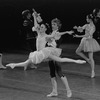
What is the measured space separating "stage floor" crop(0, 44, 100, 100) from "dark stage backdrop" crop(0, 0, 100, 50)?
13.5 ft

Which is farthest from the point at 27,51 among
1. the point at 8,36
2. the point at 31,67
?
the point at 31,67

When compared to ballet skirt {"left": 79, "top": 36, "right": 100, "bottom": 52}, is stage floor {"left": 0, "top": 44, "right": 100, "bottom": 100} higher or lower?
lower

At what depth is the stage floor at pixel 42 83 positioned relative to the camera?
6.46 metres

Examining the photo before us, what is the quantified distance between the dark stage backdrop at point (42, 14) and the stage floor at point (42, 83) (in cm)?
411

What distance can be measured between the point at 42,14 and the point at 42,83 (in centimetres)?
769

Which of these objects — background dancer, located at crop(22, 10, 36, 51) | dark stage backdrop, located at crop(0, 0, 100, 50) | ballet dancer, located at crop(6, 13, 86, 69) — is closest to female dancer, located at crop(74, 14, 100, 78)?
background dancer, located at crop(22, 10, 36, 51)

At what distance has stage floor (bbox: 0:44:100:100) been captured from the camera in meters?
6.46

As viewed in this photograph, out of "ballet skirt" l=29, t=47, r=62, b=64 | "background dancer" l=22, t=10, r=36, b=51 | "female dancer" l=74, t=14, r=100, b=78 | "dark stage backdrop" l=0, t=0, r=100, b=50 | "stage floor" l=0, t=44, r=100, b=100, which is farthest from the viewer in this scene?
"dark stage backdrop" l=0, t=0, r=100, b=50

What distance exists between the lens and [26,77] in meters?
8.42

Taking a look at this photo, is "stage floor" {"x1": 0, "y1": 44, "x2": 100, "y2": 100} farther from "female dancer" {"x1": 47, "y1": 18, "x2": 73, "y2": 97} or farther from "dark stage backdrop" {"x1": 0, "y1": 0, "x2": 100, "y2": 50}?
"dark stage backdrop" {"x1": 0, "y1": 0, "x2": 100, "y2": 50}

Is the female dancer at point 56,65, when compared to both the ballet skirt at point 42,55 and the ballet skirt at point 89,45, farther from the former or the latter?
the ballet skirt at point 89,45

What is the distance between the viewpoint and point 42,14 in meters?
14.9

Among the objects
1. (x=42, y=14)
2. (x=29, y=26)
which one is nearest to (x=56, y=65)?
(x=29, y=26)

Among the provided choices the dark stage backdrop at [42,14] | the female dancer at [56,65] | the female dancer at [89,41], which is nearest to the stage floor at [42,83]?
the female dancer at [56,65]
